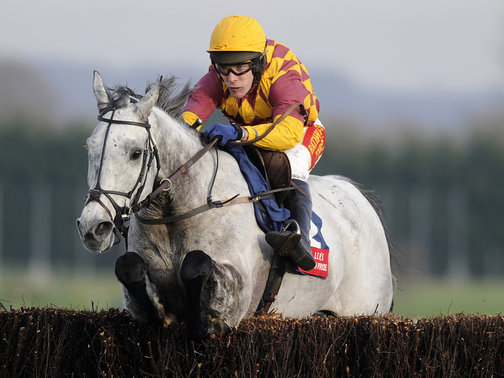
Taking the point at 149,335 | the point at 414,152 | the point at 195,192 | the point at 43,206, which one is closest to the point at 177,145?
the point at 195,192

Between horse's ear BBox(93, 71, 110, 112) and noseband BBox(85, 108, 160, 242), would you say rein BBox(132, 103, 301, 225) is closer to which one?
noseband BBox(85, 108, 160, 242)

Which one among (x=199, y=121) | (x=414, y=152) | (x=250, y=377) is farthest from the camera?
(x=414, y=152)

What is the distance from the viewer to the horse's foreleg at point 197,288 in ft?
17.0

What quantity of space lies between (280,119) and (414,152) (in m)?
39.7

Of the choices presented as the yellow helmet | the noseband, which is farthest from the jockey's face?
the noseband

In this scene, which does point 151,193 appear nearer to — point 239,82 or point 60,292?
point 239,82

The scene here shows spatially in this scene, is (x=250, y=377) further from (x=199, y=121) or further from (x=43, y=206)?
(x=43, y=206)

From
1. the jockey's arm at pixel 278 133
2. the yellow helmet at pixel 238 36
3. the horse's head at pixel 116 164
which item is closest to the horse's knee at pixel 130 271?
the horse's head at pixel 116 164

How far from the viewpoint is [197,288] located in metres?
5.19

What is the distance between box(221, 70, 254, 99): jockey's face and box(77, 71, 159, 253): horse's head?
28.0 inches

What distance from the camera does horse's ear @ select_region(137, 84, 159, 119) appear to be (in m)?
5.23

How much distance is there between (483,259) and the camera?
135 ft

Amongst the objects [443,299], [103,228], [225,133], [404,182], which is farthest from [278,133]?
[404,182]

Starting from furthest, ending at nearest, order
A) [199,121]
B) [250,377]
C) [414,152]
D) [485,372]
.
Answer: [414,152] → [199,121] → [485,372] → [250,377]
